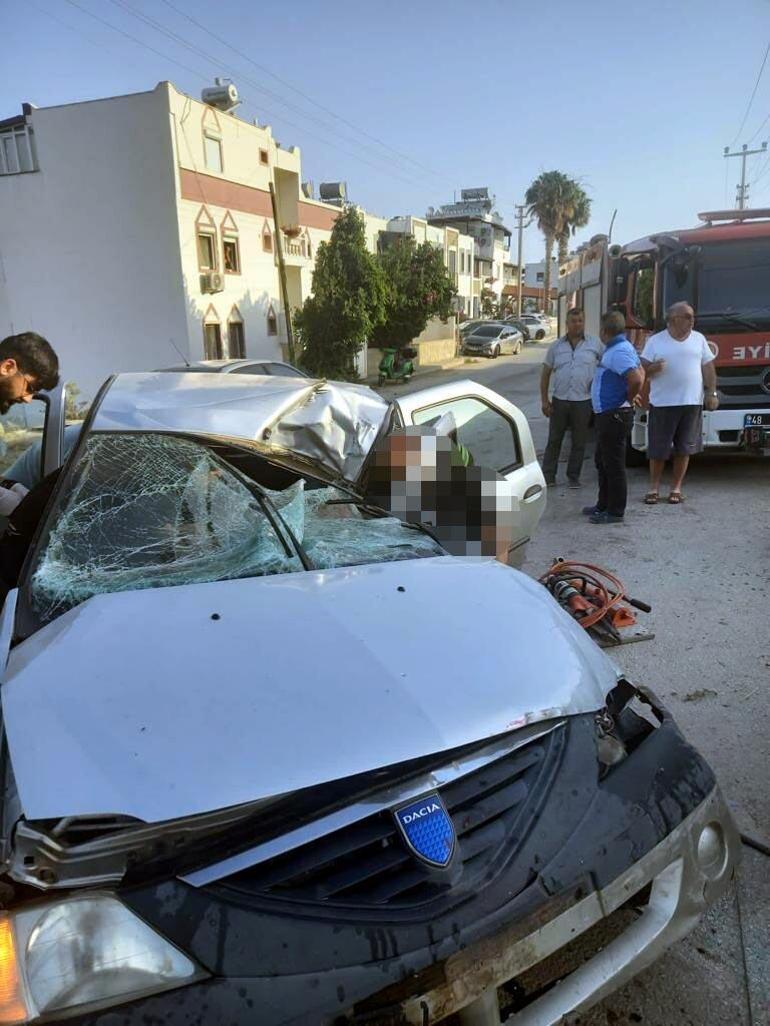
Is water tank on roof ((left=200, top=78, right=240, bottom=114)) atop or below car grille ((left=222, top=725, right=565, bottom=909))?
atop

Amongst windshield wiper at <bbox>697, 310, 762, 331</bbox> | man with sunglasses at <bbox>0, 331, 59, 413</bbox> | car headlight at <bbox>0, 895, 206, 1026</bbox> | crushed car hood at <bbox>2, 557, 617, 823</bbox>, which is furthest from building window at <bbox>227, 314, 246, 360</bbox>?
car headlight at <bbox>0, 895, 206, 1026</bbox>

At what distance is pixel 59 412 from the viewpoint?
10.4 ft

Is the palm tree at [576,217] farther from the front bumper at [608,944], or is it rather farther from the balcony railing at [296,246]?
the front bumper at [608,944]

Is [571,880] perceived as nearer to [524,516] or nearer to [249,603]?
[249,603]

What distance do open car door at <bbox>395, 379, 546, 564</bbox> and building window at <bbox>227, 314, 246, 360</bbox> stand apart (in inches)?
804

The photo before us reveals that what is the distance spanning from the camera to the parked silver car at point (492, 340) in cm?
3425

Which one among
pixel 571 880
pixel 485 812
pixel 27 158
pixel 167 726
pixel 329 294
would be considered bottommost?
pixel 571 880

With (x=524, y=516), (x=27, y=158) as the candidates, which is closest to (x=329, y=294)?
(x=27, y=158)

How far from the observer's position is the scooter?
25.9 meters

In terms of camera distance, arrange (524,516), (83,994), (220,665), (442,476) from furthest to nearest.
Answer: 1. (524,516)
2. (442,476)
3. (220,665)
4. (83,994)

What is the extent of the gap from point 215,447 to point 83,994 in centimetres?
171

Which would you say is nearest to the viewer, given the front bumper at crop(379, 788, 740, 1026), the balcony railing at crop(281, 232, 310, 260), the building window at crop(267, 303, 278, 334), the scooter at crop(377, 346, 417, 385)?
the front bumper at crop(379, 788, 740, 1026)

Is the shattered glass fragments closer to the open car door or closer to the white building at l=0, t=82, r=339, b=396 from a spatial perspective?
the open car door

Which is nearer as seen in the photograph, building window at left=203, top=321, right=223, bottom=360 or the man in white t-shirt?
the man in white t-shirt
